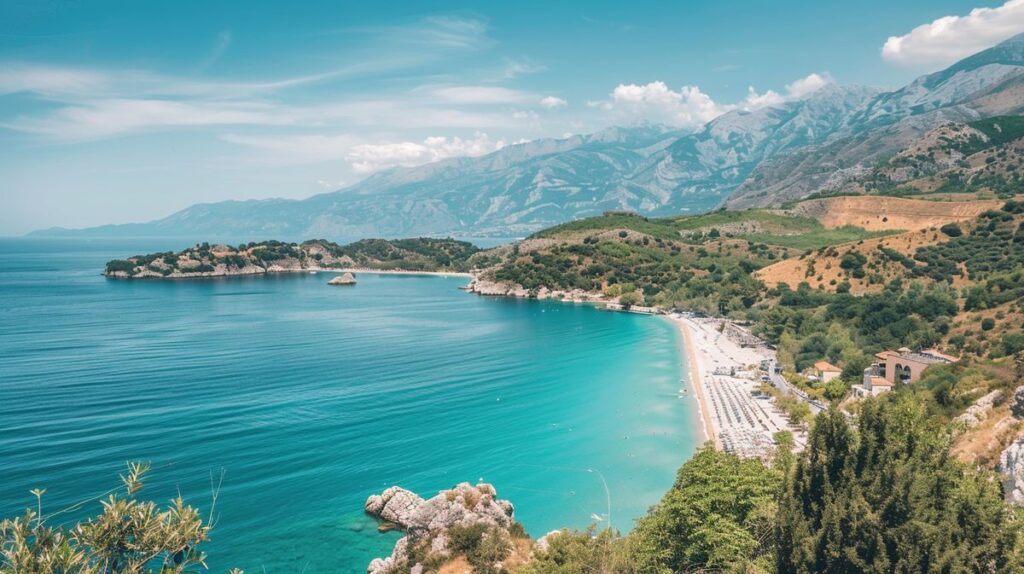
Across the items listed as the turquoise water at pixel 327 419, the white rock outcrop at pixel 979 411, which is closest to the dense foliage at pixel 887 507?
the white rock outcrop at pixel 979 411

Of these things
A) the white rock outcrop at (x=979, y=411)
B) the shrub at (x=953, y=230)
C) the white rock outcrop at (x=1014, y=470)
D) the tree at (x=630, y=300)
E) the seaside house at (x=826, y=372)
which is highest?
the shrub at (x=953, y=230)

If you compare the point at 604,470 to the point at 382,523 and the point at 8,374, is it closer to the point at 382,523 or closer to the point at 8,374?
the point at 382,523

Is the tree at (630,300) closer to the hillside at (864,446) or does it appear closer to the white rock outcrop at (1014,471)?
the hillside at (864,446)

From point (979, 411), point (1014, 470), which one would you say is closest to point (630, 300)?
point (979, 411)

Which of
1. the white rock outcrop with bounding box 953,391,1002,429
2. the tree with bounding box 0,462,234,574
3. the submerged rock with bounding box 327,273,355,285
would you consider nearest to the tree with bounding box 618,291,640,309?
the submerged rock with bounding box 327,273,355,285

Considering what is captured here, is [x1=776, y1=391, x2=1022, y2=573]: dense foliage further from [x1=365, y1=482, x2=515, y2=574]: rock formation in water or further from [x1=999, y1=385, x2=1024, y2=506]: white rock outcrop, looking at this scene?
[x1=365, y1=482, x2=515, y2=574]: rock formation in water
